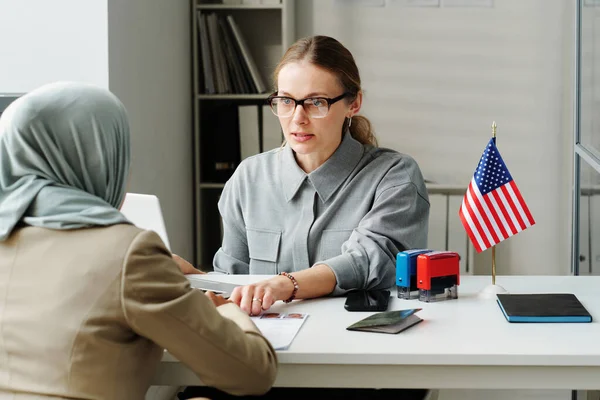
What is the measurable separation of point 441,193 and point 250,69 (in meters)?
1.09

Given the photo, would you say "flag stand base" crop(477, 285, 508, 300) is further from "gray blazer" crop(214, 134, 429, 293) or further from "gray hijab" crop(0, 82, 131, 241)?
"gray hijab" crop(0, 82, 131, 241)

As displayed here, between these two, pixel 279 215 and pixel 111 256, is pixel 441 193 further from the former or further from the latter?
pixel 111 256

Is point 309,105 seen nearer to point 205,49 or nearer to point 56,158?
point 56,158

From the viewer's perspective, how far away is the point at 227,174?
4.04 meters

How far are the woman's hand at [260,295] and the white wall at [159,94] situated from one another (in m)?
1.34

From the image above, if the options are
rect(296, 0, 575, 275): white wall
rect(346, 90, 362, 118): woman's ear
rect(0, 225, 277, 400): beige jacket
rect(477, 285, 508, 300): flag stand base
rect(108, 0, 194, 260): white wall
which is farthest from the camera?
rect(296, 0, 575, 275): white wall

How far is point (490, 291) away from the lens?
196 centimetres

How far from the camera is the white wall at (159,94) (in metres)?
3.06

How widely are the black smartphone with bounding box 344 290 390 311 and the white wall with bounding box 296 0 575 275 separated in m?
2.25

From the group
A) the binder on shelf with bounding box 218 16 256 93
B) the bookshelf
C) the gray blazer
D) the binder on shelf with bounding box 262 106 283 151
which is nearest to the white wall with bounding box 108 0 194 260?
the bookshelf

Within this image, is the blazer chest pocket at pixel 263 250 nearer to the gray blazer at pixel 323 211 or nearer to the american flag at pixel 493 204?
the gray blazer at pixel 323 211

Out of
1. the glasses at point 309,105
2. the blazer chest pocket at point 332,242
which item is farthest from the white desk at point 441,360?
the glasses at point 309,105

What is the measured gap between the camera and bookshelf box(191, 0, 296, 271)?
395 cm

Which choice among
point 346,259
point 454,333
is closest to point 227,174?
point 346,259
